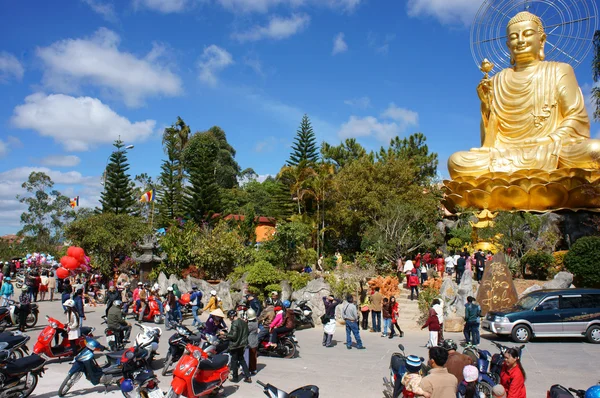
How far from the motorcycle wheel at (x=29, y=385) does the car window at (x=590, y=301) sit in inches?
411

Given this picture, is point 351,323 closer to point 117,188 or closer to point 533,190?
point 533,190

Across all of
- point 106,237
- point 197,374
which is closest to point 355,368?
point 197,374

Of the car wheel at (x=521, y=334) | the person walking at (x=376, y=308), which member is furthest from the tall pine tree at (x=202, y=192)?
the car wheel at (x=521, y=334)

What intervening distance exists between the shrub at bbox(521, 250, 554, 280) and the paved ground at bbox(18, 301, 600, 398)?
6206 mm

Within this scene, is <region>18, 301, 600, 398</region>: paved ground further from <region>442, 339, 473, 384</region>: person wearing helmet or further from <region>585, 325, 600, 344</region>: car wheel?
<region>442, 339, 473, 384</region>: person wearing helmet

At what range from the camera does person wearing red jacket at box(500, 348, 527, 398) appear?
4.84 meters

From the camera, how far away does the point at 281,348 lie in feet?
29.0

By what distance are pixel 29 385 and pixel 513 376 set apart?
5918mm

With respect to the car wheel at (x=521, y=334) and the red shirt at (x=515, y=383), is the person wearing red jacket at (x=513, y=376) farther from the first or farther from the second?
the car wheel at (x=521, y=334)

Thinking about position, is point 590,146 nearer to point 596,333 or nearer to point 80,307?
point 596,333

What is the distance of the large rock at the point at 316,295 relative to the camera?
1264cm

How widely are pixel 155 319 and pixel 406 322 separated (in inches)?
259

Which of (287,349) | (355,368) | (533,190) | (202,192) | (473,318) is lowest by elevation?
(355,368)

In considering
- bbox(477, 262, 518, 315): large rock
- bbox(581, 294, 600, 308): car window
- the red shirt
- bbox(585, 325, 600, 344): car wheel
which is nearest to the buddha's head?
bbox(477, 262, 518, 315): large rock
